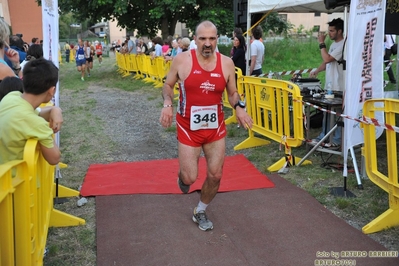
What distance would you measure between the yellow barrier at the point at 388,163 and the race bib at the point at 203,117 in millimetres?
1627

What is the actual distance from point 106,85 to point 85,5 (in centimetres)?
504

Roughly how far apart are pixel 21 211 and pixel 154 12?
701 inches

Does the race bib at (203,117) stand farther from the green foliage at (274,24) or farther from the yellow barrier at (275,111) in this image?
the green foliage at (274,24)

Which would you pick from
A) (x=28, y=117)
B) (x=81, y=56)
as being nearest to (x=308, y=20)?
(x=81, y=56)

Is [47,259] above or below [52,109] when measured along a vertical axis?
below

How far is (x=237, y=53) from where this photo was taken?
10.4 m

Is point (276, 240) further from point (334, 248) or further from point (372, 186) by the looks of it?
point (372, 186)

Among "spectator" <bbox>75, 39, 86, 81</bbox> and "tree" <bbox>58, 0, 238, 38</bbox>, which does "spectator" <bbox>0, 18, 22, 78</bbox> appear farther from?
"spectator" <bbox>75, 39, 86, 81</bbox>

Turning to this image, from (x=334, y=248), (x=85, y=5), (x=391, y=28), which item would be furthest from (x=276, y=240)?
(x=85, y=5)

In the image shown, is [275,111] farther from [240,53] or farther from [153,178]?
[240,53]

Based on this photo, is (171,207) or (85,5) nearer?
(171,207)

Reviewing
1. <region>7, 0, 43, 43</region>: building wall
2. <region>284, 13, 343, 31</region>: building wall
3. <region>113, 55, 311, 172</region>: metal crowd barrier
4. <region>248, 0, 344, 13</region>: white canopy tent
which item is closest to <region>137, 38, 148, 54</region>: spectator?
<region>248, 0, 344, 13</region>: white canopy tent

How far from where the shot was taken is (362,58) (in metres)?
5.08

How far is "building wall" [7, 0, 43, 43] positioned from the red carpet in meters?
46.7
